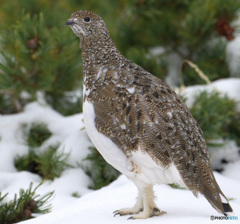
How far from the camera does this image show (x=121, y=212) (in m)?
2.91

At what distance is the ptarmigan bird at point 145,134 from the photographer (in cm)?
262

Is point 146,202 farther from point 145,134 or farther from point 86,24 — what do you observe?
point 86,24

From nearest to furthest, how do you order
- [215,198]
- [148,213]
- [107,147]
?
[215,198] < [107,147] < [148,213]

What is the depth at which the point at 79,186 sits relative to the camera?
3.90 metres

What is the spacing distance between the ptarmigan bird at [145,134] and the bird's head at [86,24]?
270mm

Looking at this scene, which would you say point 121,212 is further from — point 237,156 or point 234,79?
point 234,79

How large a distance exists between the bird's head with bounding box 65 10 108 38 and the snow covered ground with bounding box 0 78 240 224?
1.04 m

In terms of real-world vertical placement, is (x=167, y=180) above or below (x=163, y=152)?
below

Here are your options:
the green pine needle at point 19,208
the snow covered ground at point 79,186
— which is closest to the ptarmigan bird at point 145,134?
the snow covered ground at point 79,186

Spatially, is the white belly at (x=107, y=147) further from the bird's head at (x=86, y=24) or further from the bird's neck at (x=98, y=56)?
the bird's head at (x=86, y=24)

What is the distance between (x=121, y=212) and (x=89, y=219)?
233 mm

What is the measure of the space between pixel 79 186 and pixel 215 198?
1560mm

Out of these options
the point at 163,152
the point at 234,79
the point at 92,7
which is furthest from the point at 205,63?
the point at 163,152

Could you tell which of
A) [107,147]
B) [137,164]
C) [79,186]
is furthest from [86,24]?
[79,186]
